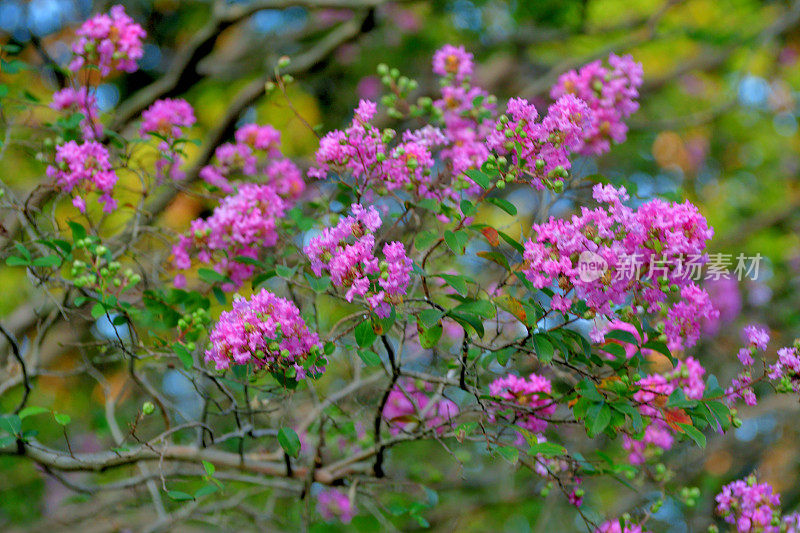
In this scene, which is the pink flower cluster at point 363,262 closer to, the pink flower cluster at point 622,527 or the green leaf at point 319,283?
the green leaf at point 319,283

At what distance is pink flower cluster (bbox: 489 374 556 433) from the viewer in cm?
173

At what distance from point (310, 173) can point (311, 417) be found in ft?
2.67

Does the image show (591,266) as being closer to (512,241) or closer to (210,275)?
A: (512,241)

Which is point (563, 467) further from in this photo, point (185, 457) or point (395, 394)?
point (185, 457)

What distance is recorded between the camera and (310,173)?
1781 millimetres

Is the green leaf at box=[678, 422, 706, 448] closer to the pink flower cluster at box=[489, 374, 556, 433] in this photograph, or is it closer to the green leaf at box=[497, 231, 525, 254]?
the pink flower cluster at box=[489, 374, 556, 433]

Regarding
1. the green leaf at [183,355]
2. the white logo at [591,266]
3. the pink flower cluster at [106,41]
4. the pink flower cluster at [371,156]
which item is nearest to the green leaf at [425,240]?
the pink flower cluster at [371,156]

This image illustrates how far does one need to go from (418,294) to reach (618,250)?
91 cm

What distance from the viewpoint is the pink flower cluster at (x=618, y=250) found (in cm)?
139

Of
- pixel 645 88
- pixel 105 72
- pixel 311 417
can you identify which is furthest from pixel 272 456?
pixel 645 88

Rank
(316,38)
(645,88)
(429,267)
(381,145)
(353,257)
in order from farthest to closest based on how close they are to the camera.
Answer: (316,38)
(645,88)
(429,267)
(381,145)
(353,257)

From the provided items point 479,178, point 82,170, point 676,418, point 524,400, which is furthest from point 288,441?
point 82,170

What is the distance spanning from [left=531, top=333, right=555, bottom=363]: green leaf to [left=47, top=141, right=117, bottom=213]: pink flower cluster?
1239mm

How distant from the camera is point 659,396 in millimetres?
1714
